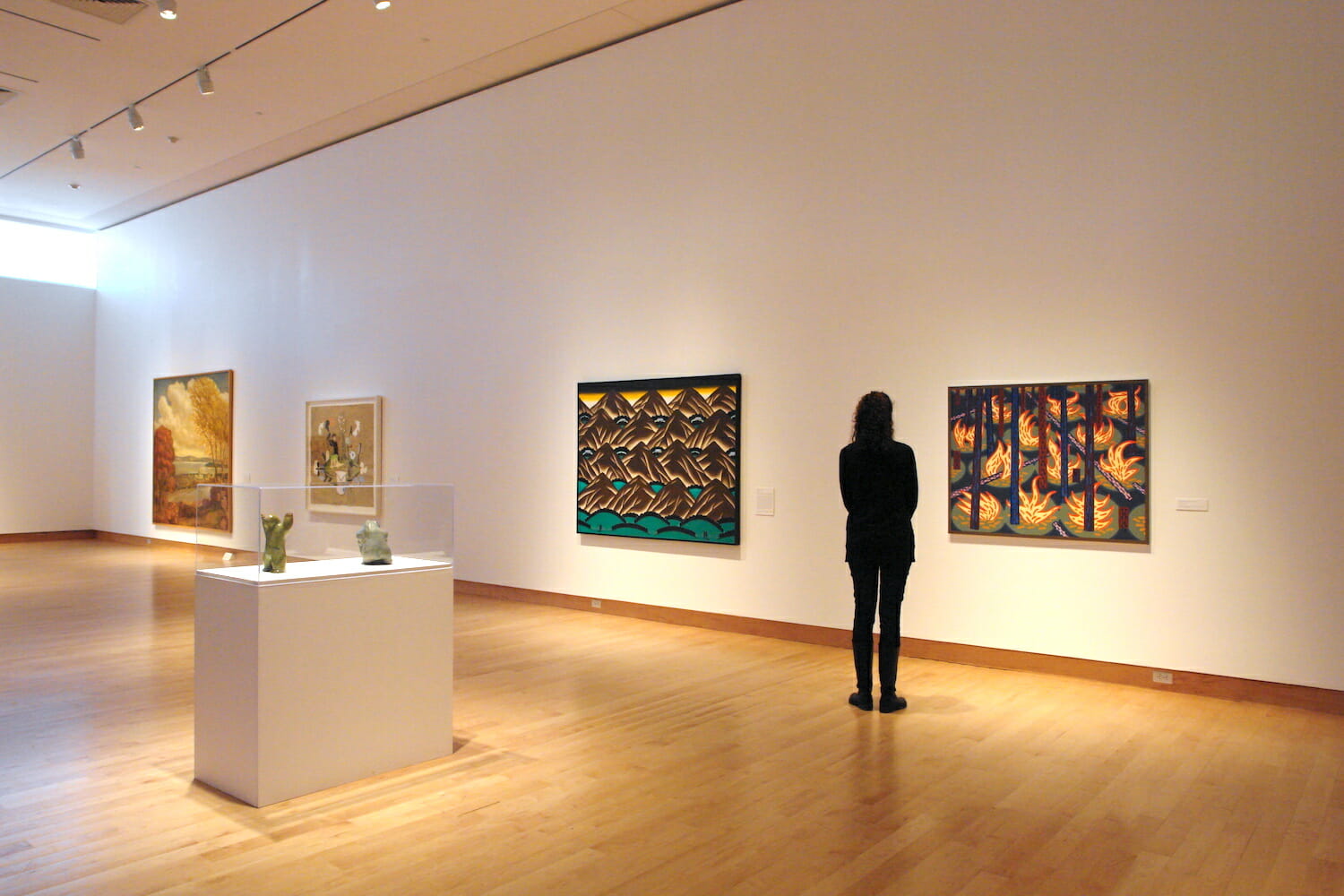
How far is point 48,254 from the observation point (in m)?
19.6

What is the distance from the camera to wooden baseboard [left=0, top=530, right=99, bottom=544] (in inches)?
744

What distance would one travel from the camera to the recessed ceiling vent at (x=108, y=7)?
9643mm

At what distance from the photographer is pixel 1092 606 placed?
24.5ft

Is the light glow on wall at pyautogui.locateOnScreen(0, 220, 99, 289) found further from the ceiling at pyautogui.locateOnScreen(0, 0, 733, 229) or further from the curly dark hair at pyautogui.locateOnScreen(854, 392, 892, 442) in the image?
the curly dark hair at pyautogui.locateOnScreen(854, 392, 892, 442)

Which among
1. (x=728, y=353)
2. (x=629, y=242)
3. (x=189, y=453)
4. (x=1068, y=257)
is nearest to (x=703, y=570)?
(x=728, y=353)

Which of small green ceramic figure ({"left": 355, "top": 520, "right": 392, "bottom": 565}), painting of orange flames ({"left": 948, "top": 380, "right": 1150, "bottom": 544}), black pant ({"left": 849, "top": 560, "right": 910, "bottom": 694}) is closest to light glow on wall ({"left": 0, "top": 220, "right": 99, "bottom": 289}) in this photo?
small green ceramic figure ({"left": 355, "top": 520, "right": 392, "bottom": 565})

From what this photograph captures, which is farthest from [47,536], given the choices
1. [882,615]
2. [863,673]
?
[882,615]

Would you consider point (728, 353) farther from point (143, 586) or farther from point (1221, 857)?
point (143, 586)

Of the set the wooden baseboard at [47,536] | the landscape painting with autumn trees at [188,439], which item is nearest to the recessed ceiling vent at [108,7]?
the landscape painting with autumn trees at [188,439]

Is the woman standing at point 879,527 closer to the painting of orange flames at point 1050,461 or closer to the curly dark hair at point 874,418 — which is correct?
the curly dark hair at point 874,418

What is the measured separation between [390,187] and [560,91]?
3340 millimetres

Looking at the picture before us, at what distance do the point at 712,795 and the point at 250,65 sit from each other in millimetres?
10354

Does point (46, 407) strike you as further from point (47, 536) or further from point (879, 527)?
point (879, 527)

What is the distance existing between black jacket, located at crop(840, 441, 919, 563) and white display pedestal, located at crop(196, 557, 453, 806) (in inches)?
109
